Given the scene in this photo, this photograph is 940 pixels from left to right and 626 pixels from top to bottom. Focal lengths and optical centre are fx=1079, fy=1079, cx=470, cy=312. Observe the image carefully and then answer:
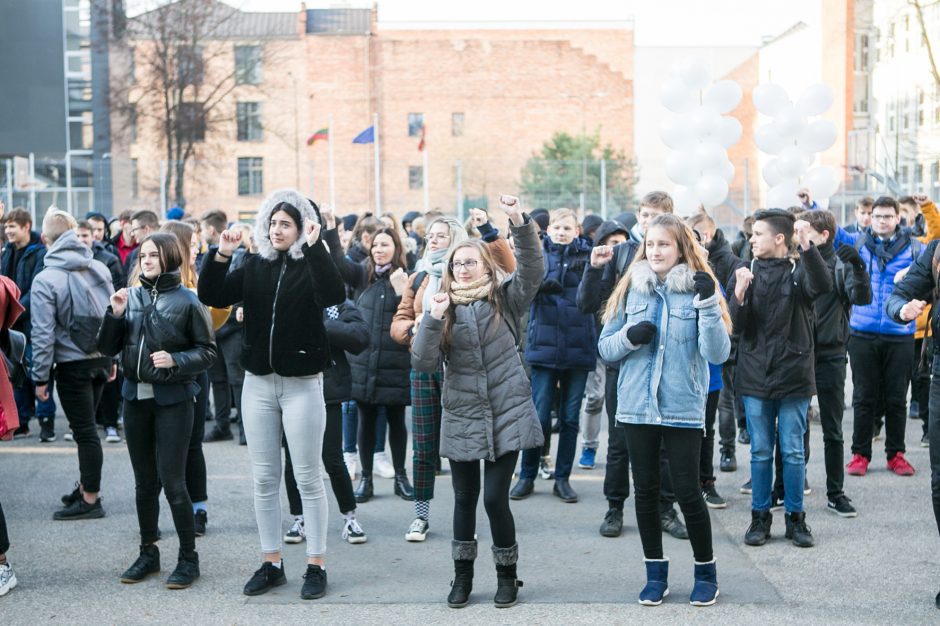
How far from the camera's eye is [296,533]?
6.88 metres

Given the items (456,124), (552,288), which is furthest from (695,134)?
(456,124)

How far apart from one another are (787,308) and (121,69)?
3932cm

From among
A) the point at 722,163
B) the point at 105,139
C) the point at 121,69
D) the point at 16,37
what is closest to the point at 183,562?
the point at 16,37

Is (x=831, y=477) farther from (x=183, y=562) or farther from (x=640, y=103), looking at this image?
(x=640, y=103)

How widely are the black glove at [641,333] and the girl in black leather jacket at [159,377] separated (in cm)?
240

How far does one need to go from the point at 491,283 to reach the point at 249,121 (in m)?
48.2

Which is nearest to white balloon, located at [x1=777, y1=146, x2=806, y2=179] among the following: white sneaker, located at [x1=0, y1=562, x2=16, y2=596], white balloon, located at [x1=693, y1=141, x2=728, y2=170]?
white balloon, located at [x1=693, y1=141, x2=728, y2=170]

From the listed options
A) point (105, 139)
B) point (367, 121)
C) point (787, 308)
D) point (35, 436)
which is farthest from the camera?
point (367, 121)

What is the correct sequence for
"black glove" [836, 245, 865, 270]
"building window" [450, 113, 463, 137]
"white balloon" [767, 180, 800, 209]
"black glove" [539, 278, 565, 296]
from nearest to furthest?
1. "black glove" [836, 245, 865, 270]
2. "black glove" [539, 278, 565, 296]
3. "white balloon" [767, 180, 800, 209]
4. "building window" [450, 113, 463, 137]

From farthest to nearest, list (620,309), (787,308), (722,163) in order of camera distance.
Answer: (722,163)
(787,308)
(620,309)

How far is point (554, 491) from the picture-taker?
26.4 ft

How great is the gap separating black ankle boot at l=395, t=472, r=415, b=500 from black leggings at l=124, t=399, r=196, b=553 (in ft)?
7.14

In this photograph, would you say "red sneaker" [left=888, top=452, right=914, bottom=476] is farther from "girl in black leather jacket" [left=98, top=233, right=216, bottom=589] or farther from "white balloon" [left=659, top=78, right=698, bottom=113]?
"white balloon" [left=659, top=78, right=698, bottom=113]

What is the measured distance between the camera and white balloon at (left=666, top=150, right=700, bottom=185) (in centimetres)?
1344
